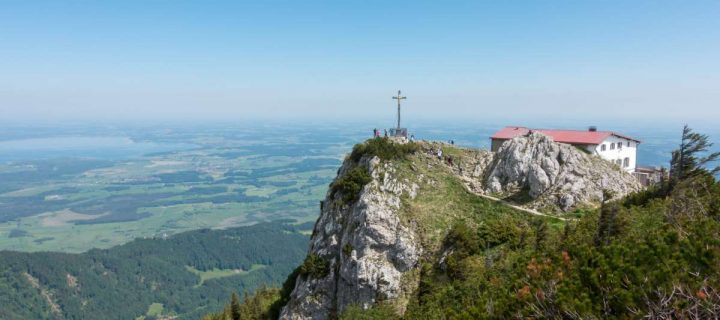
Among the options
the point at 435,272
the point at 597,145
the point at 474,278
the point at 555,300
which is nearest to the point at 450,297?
the point at 474,278

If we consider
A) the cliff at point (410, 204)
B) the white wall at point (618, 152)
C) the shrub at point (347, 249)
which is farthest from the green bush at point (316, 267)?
the white wall at point (618, 152)

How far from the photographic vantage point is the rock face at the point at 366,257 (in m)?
39.9

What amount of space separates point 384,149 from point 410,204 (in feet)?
23.8

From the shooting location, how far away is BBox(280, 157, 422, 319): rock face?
3988cm

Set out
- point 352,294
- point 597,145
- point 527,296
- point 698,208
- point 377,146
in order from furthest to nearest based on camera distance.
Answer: point 597,145
point 377,146
point 352,294
point 698,208
point 527,296

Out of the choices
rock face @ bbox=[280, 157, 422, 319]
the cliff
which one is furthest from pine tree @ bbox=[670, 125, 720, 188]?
rock face @ bbox=[280, 157, 422, 319]

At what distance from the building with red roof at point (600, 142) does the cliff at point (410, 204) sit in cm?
309

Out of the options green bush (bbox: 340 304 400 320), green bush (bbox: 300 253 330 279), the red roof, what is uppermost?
the red roof

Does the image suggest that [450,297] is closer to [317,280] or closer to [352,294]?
A: [352,294]

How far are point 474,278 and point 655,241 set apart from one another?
15013 mm

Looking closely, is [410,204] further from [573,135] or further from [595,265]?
[573,135]

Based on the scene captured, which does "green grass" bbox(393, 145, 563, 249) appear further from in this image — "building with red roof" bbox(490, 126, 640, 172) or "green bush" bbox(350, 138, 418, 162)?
"building with red roof" bbox(490, 126, 640, 172)

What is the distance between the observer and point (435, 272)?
3881cm

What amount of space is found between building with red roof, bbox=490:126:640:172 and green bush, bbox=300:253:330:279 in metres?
28.3
